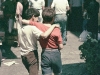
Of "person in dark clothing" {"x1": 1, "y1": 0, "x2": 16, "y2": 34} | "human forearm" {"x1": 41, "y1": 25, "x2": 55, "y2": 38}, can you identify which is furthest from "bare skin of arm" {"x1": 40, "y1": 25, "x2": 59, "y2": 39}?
"person in dark clothing" {"x1": 1, "y1": 0, "x2": 16, "y2": 34}

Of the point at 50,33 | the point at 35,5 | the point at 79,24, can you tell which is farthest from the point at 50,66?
the point at 79,24

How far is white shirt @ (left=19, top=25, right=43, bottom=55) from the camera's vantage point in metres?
5.98

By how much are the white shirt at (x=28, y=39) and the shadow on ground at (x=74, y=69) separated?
235 cm

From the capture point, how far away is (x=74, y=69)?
27.9ft

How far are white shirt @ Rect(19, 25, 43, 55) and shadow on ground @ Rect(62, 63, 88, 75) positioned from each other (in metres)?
2.35

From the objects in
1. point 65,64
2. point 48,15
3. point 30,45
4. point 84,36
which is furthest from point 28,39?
point 84,36

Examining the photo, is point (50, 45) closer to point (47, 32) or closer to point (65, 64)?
point (47, 32)

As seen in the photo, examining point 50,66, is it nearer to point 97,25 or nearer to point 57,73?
point 57,73

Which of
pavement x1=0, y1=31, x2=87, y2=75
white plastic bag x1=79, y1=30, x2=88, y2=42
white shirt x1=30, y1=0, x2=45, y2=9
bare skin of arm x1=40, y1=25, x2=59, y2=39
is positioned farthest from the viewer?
white plastic bag x1=79, y1=30, x2=88, y2=42

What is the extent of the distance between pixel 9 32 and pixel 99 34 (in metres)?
3.78

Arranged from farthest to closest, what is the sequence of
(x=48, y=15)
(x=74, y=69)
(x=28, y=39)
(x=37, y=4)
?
(x=37, y=4) < (x=74, y=69) < (x=28, y=39) < (x=48, y=15)

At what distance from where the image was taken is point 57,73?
232 inches

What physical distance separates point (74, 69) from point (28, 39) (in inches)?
109

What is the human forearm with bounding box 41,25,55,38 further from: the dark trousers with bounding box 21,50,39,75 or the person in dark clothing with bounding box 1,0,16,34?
the person in dark clothing with bounding box 1,0,16,34
